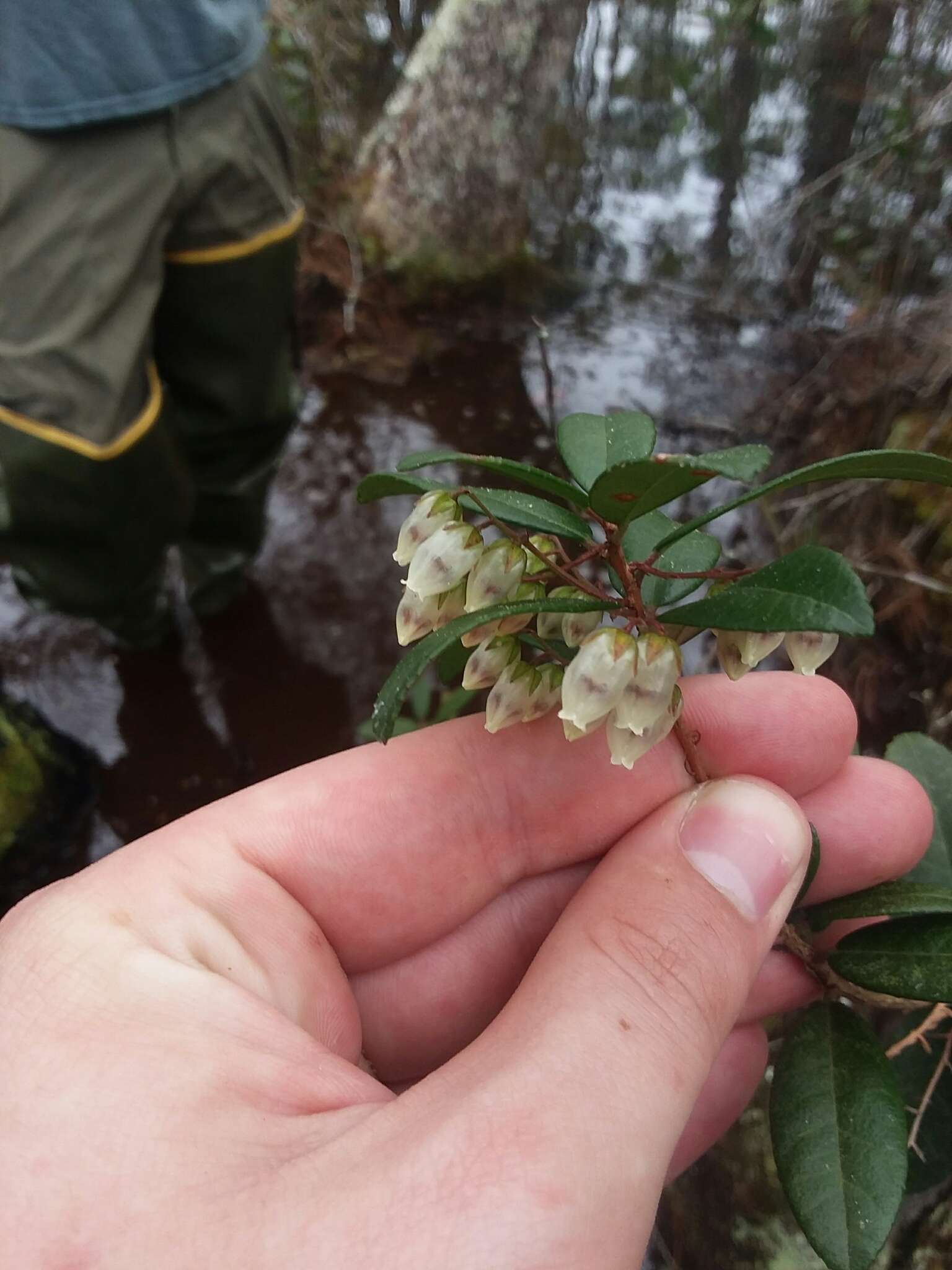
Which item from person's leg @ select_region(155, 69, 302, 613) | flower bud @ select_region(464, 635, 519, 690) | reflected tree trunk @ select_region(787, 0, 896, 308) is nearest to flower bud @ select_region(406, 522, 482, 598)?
flower bud @ select_region(464, 635, 519, 690)

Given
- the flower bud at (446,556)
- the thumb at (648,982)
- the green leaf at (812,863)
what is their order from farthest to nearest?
the green leaf at (812,863), the flower bud at (446,556), the thumb at (648,982)

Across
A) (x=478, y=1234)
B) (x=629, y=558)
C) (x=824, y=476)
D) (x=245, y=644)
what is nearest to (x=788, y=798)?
(x=629, y=558)

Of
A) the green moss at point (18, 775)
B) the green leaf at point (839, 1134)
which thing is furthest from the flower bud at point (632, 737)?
the green moss at point (18, 775)

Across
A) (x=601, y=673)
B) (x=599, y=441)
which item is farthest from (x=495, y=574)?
(x=599, y=441)

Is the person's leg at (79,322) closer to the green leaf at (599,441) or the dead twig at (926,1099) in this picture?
the green leaf at (599,441)

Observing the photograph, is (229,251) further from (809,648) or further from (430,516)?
(809,648)

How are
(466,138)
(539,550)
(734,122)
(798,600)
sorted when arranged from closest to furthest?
1. (798,600)
2. (539,550)
3. (466,138)
4. (734,122)

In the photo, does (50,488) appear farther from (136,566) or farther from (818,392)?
(818,392)
